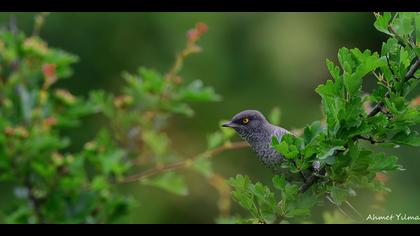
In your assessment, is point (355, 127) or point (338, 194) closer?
point (355, 127)

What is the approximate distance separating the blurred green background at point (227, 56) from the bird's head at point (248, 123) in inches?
178

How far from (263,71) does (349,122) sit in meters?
6.57

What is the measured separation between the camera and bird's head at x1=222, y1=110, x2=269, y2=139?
10.2 feet

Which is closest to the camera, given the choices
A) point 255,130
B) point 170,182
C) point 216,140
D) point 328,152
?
point 328,152

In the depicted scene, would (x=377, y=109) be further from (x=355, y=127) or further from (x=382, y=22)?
(x=382, y=22)

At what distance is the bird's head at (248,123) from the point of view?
3.11 metres

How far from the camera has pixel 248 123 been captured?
3.14m

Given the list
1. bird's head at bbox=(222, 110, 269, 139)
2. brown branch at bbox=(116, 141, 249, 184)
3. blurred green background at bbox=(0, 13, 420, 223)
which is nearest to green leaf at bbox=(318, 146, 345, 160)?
bird's head at bbox=(222, 110, 269, 139)

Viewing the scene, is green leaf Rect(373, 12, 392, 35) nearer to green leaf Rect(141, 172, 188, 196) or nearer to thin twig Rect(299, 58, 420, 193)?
thin twig Rect(299, 58, 420, 193)

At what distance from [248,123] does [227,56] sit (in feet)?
18.0

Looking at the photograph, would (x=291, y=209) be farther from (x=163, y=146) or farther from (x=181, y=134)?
(x=181, y=134)

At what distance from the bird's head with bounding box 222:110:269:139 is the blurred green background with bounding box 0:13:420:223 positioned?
14.8 feet

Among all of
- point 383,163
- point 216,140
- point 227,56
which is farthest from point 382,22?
point 227,56

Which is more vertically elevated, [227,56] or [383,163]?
[227,56]
